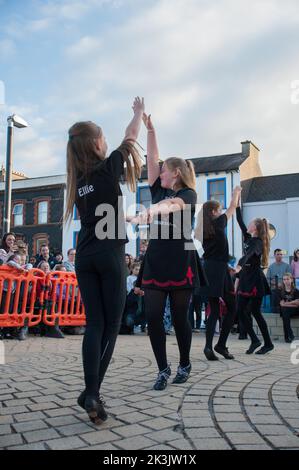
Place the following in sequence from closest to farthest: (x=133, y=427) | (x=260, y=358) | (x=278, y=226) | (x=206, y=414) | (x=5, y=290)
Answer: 1. (x=133, y=427)
2. (x=206, y=414)
3. (x=260, y=358)
4. (x=5, y=290)
5. (x=278, y=226)

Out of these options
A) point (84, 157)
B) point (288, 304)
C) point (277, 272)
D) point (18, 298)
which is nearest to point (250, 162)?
point (277, 272)

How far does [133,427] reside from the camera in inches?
102

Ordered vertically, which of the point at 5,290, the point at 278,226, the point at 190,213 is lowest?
the point at 5,290

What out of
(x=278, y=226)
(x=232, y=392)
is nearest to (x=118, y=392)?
(x=232, y=392)

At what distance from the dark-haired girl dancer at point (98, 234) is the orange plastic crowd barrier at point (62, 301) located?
6216mm

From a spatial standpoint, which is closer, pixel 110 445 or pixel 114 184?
pixel 110 445

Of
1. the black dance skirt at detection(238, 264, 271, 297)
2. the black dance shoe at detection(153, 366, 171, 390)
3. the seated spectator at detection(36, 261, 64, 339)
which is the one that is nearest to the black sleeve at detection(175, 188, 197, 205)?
the black dance shoe at detection(153, 366, 171, 390)

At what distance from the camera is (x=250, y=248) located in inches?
248

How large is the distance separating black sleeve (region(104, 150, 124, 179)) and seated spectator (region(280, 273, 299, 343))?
306 inches

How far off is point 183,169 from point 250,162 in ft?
90.9

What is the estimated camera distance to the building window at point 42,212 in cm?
3378

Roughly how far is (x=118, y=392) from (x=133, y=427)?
3.23ft

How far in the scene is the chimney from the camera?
29.5 meters

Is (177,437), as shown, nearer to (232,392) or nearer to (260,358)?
(232,392)
